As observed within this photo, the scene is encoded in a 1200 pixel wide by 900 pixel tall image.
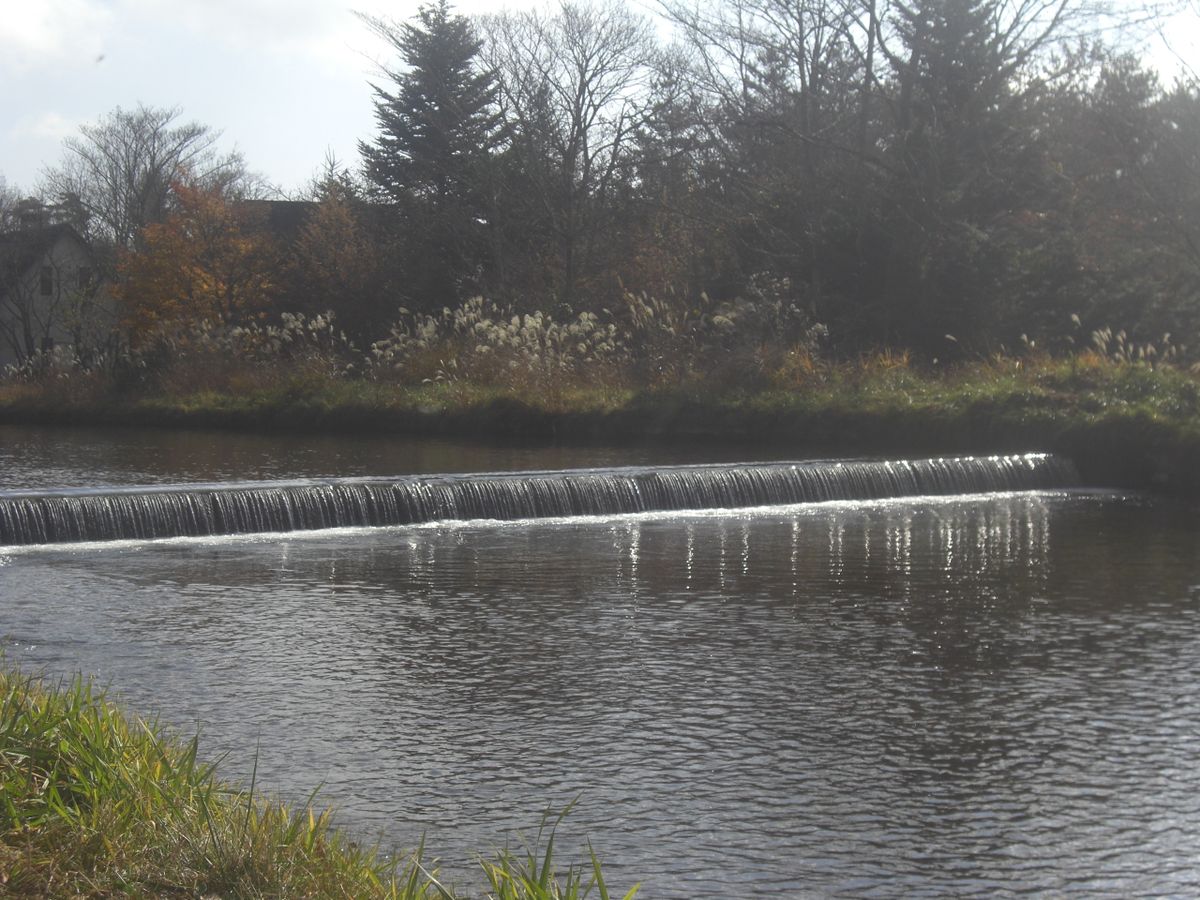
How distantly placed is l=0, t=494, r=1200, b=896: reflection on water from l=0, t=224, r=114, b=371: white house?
97.6 feet

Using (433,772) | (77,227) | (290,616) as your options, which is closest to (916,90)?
(290,616)

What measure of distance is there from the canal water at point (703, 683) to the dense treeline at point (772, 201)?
32.5 ft

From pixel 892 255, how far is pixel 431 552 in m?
13.5

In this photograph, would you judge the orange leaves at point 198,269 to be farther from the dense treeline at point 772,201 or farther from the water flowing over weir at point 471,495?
the water flowing over weir at point 471,495

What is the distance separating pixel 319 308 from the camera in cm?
3472

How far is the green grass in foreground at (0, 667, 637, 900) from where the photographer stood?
3.63 m

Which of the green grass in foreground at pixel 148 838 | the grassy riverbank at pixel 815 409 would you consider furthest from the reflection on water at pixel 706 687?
the grassy riverbank at pixel 815 409

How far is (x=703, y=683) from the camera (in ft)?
23.4

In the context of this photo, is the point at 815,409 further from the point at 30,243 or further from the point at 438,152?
the point at 30,243

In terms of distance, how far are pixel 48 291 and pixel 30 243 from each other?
191cm

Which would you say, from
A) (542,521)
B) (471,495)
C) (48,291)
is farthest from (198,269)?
(542,521)

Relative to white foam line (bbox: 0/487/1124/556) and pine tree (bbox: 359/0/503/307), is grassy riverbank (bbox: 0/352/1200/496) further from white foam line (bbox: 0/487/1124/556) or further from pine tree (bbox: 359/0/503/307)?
pine tree (bbox: 359/0/503/307)

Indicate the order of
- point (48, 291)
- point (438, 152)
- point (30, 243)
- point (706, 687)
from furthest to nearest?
point (30, 243) → point (48, 291) → point (438, 152) → point (706, 687)

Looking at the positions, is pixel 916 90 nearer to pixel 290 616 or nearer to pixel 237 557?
pixel 237 557
